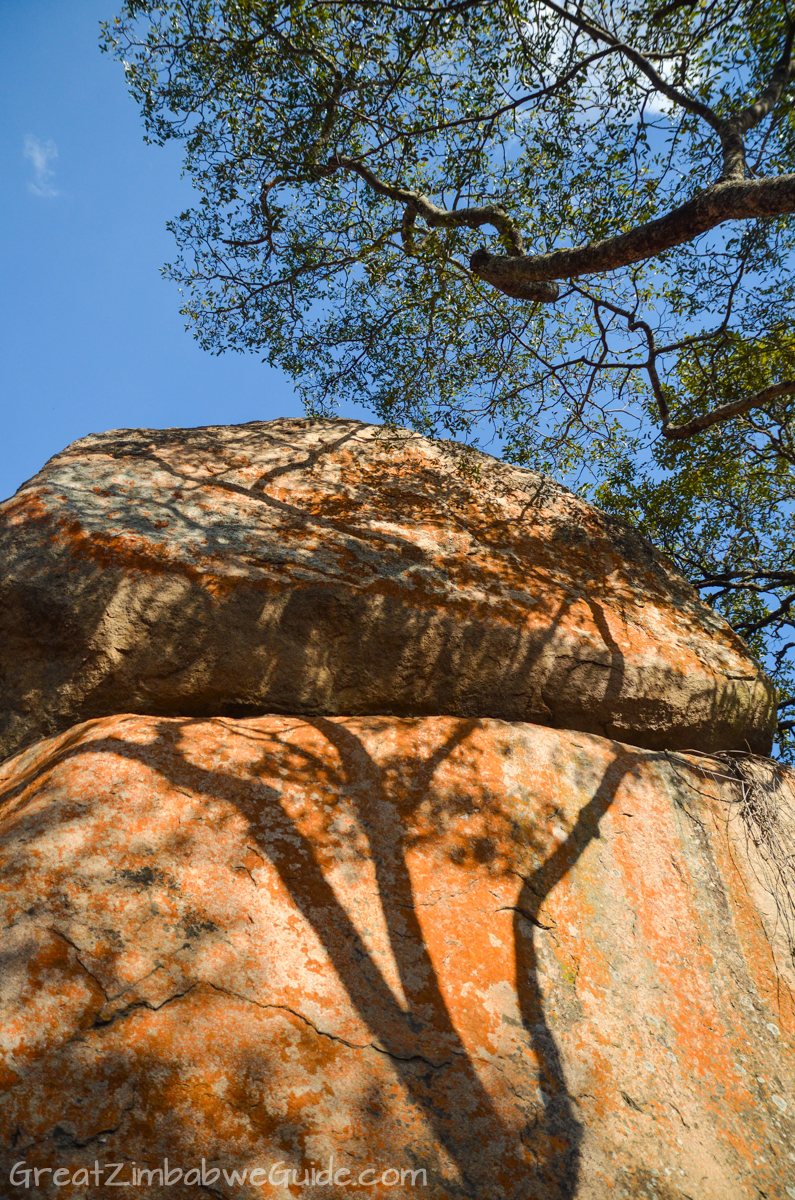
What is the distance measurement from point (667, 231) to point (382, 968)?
479cm

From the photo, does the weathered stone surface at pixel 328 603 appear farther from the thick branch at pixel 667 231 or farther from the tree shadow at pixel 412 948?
the thick branch at pixel 667 231

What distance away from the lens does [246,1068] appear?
8.49ft

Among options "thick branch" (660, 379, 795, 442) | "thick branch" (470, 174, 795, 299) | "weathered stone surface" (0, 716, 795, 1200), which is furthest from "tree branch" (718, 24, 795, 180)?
"weathered stone surface" (0, 716, 795, 1200)

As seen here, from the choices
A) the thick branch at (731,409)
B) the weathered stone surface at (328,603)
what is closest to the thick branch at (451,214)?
the weathered stone surface at (328,603)

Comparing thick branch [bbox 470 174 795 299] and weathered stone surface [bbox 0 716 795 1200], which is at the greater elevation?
thick branch [bbox 470 174 795 299]

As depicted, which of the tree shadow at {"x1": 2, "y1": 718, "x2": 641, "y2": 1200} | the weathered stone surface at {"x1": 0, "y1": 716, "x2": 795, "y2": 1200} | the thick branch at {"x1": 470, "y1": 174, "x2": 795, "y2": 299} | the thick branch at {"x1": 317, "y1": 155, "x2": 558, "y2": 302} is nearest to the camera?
the weathered stone surface at {"x1": 0, "y1": 716, "x2": 795, "y2": 1200}

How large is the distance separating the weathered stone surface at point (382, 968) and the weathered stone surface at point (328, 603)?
16.5 inches

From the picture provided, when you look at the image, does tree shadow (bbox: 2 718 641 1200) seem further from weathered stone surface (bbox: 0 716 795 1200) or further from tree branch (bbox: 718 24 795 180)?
tree branch (bbox: 718 24 795 180)

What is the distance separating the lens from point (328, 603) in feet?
14.9

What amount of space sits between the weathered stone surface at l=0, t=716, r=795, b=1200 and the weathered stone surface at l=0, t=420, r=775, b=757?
0.42 meters

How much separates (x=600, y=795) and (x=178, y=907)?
8.47 ft

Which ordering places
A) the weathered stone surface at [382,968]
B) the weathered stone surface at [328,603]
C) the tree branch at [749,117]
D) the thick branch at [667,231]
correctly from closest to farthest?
1. the weathered stone surface at [382,968]
2. the thick branch at [667,231]
3. the weathered stone surface at [328,603]
4. the tree branch at [749,117]

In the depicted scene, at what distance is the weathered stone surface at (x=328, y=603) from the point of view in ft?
13.8

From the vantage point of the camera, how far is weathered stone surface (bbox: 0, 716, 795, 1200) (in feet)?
8.13
